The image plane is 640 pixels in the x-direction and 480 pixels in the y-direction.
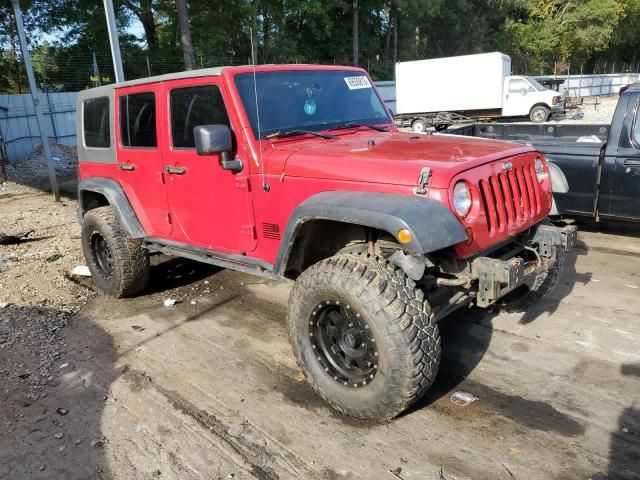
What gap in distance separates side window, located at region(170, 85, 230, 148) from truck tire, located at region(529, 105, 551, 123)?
820 inches

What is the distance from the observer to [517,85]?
2236 cm

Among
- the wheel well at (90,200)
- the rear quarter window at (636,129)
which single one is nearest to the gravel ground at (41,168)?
the wheel well at (90,200)

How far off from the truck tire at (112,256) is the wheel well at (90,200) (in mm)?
269

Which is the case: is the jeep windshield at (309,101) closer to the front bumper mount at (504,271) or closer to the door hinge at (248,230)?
the door hinge at (248,230)

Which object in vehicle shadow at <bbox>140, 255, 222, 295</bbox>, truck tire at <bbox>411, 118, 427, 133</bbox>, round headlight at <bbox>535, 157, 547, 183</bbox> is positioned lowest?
vehicle shadow at <bbox>140, 255, 222, 295</bbox>

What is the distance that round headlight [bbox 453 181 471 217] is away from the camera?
2.87m

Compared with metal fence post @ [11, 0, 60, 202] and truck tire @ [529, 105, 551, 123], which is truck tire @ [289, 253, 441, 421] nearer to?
metal fence post @ [11, 0, 60, 202]

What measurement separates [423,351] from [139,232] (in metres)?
2.97

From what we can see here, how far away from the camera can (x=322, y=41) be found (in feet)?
113

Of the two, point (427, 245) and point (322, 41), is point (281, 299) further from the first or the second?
point (322, 41)

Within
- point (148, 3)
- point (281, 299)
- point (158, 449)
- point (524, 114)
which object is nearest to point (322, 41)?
point (148, 3)

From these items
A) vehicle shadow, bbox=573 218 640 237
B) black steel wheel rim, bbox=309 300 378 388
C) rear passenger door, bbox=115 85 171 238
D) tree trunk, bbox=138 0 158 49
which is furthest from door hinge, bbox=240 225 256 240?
tree trunk, bbox=138 0 158 49

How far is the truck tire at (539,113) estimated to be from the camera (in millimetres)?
21953

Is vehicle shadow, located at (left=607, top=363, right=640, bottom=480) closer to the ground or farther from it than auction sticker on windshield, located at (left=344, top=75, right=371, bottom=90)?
closer to the ground
